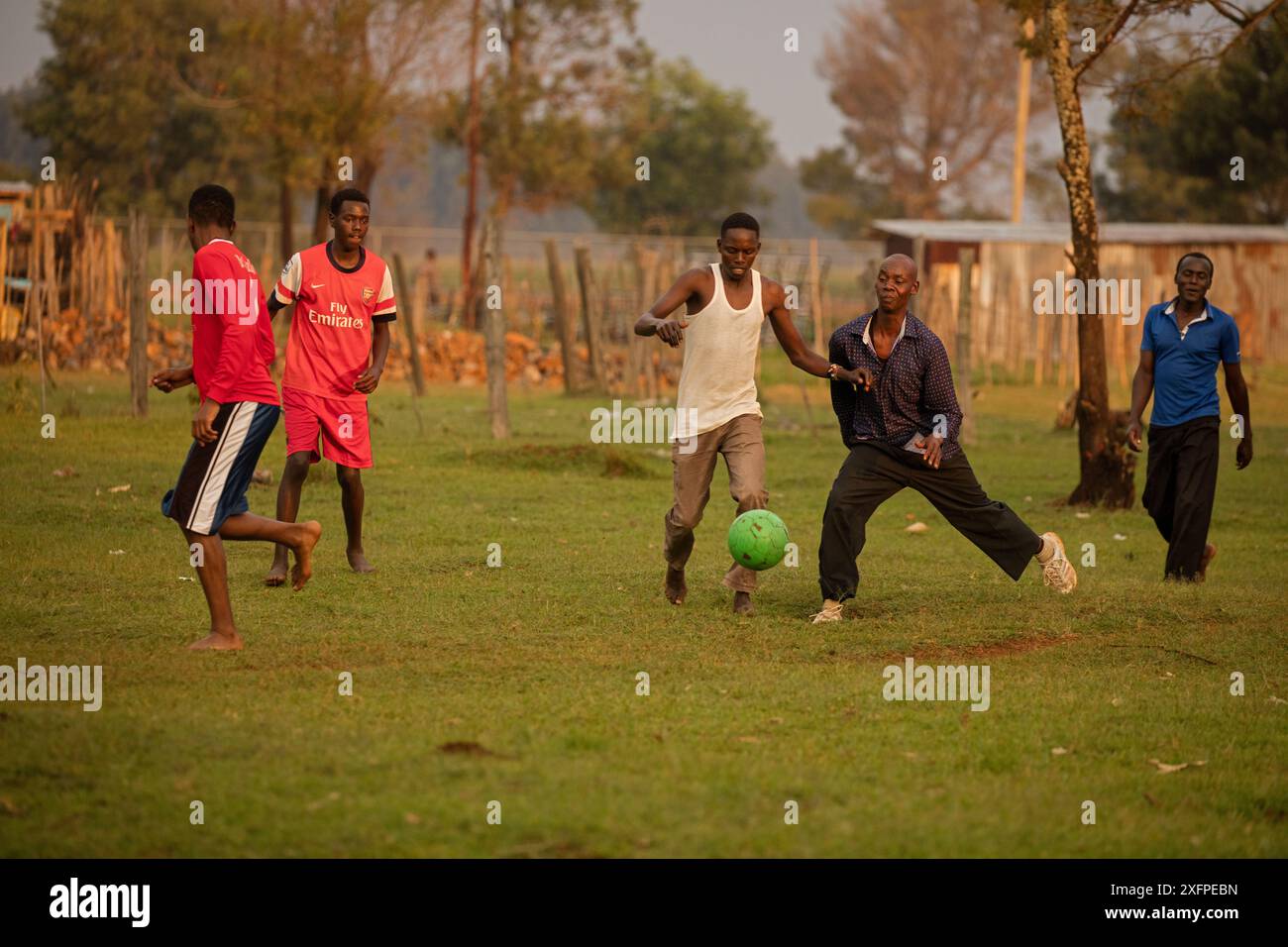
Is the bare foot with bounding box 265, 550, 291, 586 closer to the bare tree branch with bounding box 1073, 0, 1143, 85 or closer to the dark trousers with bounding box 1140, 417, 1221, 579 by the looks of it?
the dark trousers with bounding box 1140, 417, 1221, 579

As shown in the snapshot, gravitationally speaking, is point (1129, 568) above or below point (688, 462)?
below

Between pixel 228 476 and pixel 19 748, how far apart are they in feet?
5.89

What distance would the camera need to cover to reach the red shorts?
29.8 ft

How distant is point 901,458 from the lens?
8.50 m

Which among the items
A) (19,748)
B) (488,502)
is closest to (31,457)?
(488,502)

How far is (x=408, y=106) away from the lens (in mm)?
40062

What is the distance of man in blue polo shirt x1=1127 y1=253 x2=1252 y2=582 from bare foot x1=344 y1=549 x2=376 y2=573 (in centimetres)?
486

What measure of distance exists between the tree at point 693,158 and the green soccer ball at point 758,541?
51494 mm

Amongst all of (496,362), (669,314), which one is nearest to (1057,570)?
(669,314)

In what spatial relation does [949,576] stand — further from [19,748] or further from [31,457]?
[31,457]

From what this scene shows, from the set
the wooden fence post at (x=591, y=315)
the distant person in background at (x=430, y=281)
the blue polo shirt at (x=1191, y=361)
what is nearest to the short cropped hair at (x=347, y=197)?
the blue polo shirt at (x=1191, y=361)

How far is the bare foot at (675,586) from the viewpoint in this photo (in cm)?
883

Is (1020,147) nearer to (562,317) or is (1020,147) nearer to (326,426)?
(562,317)

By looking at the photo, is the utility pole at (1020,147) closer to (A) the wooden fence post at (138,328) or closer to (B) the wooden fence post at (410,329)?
(B) the wooden fence post at (410,329)
